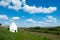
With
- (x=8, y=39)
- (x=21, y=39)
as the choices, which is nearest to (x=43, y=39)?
(x=21, y=39)

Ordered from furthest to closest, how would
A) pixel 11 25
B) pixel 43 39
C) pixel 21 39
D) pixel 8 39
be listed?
pixel 11 25
pixel 43 39
pixel 21 39
pixel 8 39

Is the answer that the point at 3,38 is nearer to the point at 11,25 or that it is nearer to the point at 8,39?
the point at 8,39

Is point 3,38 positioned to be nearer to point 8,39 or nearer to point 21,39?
point 8,39

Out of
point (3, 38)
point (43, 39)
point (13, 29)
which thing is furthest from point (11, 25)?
point (3, 38)

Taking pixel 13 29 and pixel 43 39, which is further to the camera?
pixel 13 29

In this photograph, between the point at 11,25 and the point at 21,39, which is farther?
the point at 11,25

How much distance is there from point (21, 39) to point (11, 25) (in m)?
15.5

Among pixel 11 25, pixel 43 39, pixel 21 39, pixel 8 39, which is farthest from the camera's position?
pixel 11 25

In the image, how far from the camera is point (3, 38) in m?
35.6

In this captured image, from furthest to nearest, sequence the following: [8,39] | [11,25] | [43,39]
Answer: [11,25] < [43,39] < [8,39]

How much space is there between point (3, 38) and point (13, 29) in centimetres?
2148

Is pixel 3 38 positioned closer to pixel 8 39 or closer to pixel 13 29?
pixel 8 39

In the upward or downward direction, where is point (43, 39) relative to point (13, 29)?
downward

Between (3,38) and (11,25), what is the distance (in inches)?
828
